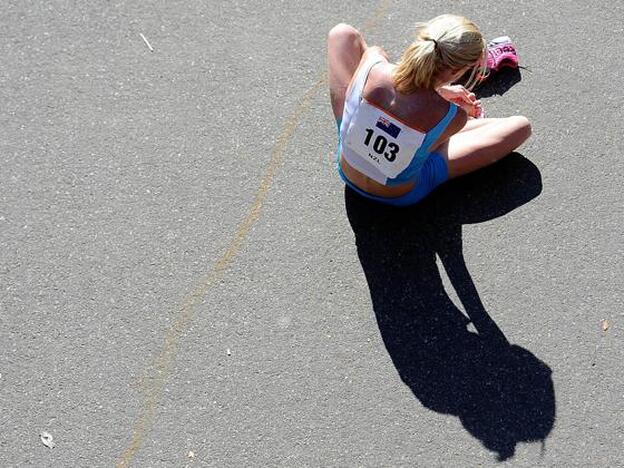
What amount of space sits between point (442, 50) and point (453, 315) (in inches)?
51.2

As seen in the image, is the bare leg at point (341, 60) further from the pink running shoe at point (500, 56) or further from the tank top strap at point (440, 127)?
the pink running shoe at point (500, 56)

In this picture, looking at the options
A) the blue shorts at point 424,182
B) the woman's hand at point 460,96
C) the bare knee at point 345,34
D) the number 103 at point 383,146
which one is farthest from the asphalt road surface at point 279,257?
the number 103 at point 383,146

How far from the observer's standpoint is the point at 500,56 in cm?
457

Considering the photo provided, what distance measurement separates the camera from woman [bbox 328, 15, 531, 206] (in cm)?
346

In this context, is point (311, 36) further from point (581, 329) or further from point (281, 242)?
point (581, 329)

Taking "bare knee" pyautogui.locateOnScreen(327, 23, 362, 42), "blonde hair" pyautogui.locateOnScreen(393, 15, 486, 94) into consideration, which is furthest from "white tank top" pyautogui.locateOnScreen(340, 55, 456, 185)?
"bare knee" pyautogui.locateOnScreen(327, 23, 362, 42)

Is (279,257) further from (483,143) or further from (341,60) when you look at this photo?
(483,143)

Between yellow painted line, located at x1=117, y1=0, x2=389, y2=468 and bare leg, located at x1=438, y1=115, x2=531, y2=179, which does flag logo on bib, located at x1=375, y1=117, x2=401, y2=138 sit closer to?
bare leg, located at x1=438, y1=115, x2=531, y2=179

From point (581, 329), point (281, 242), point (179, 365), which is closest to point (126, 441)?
point (179, 365)

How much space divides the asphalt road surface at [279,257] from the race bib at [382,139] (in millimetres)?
489

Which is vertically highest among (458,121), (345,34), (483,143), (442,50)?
(442,50)

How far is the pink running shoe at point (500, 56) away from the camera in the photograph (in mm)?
4578

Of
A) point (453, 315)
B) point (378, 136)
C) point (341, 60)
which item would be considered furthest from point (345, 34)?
point (453, 315)

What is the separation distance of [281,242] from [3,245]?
4.56ft
